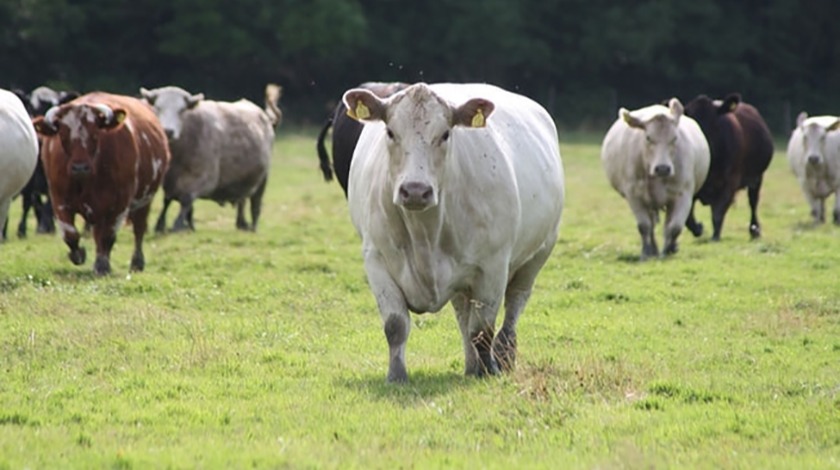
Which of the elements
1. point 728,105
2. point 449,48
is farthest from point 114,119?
point 449,48

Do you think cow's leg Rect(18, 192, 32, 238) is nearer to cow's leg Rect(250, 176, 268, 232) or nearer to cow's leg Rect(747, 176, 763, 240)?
cow's leg Rect(250, 176, 268, 232)

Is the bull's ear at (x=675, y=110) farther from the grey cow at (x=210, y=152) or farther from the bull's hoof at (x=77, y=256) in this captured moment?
the bull's hoof at (x=77, y=256)

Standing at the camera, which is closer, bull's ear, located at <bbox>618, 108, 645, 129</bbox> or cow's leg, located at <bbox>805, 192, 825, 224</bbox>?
bull's ear, located at <bbox>618, 108, 645, 129</bbox>

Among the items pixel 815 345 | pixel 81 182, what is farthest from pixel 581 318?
pixel 81 182

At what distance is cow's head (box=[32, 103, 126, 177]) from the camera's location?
45.9 feet

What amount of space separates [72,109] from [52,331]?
14.2ft

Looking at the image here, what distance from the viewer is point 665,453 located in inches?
262

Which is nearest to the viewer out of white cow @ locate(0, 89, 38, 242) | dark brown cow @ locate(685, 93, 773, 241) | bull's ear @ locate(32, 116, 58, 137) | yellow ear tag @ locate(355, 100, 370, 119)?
yellow ear tag @ locate(355, 100, 370, 119)

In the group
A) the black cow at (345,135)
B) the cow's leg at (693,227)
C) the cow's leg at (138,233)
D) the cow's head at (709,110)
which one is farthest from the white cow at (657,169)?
the cow's leg at (138,233)

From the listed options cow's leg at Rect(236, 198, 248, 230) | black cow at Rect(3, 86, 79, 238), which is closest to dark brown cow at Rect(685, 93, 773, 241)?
cow's leg at Rect(236, 198, 248, 230)

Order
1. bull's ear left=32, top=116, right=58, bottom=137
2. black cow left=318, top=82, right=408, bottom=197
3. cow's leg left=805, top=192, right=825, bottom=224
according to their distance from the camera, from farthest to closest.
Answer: cow's leg left=805, top=192, right=825, bottom=224
bull's ear left=32, top=116, right=58, bottom=137
black cow left=318, top=82, right=408, bottom=197

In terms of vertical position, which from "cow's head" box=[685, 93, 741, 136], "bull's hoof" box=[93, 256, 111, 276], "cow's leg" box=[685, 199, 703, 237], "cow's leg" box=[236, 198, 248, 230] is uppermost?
"cow's head" box=[685, 93, 741, 136]

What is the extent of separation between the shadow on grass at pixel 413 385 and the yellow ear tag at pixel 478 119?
1505mm

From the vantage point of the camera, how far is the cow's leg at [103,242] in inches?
569
